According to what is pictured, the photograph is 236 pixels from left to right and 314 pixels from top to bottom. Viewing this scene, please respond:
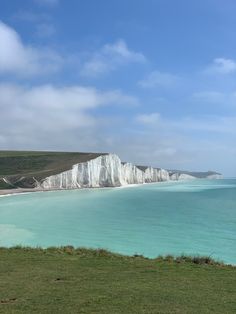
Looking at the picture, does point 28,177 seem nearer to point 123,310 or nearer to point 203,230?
point 203,230

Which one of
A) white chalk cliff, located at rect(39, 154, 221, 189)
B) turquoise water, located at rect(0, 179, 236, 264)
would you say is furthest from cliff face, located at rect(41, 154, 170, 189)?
turquoise water, located at rect(0, 179, 236, 264)

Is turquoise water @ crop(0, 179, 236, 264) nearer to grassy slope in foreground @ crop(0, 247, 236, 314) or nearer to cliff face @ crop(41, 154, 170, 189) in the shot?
grassy slope in foreground @ crop(0, 247, 236, 314)

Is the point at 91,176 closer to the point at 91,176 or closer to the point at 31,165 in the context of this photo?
the point at 91,176

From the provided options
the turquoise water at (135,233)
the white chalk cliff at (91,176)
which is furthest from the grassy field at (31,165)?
the turquoise water at (135,233)

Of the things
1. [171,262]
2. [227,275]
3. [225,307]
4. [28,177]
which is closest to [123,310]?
[225,307]

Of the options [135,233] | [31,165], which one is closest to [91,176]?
[31,165]
